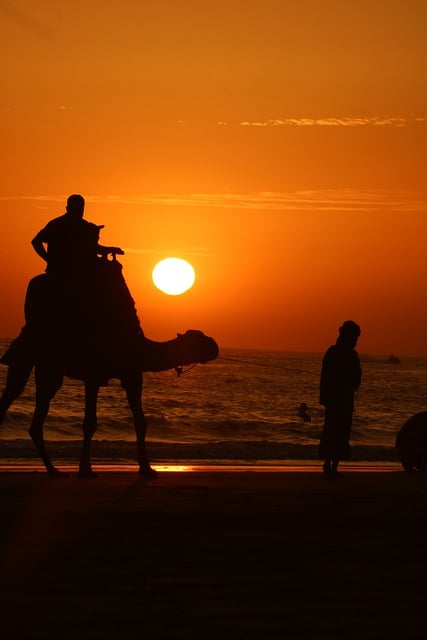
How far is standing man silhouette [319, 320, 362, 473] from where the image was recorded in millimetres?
15844

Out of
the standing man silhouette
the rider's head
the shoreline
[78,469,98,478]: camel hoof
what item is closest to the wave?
the shoreline

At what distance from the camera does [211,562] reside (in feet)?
26.2

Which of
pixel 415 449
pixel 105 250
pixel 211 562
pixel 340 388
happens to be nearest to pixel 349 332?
pixel 340 388

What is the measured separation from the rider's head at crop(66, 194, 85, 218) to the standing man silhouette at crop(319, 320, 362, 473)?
145 inches

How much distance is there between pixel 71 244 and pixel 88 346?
1.16 meters

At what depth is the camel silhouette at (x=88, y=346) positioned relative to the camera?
1398 centimetres

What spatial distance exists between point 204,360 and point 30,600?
781 centimetres

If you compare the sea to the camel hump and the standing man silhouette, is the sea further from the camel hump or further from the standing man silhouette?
the camel hump

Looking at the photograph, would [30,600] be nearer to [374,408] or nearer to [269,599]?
[269,599]

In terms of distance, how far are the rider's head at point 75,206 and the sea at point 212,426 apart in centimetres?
373

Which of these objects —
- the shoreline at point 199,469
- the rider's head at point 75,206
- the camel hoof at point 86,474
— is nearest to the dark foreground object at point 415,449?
the shoreline at point 199,469

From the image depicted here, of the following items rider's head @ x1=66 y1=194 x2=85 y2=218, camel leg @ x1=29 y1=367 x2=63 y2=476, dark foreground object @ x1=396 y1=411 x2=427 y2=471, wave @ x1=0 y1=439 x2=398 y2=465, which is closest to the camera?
camel leg @ x1=29 y1=367 x2=63 y2=476

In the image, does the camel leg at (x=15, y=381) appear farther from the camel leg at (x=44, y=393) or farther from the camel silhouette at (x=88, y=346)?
the camel leg at (x=44, y=393)

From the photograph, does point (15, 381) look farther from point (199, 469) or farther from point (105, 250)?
point (199, 469)
